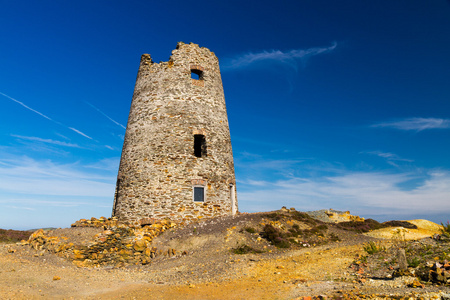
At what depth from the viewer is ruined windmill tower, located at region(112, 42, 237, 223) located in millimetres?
18188

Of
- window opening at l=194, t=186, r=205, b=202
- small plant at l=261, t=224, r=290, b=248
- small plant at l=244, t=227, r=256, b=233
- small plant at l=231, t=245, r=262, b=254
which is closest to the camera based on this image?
small plant at l=231, t=245, r=262, b=254

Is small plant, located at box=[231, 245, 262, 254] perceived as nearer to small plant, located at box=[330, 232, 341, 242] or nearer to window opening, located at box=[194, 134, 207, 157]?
small plant, located at box=[330, 232, 341, 242]

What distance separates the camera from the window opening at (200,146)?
1977cm

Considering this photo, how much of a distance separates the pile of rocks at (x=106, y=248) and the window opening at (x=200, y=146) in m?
6.57

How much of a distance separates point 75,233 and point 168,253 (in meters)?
5.52

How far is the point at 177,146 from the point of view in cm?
1900

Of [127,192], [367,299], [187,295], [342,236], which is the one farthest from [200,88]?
[367,299]

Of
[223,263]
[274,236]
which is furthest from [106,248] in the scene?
[274,236]

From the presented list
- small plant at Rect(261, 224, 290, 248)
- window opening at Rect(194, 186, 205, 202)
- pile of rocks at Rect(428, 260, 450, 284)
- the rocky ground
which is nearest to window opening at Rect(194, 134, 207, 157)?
window opening at Rect(194, 186, 205, 202)

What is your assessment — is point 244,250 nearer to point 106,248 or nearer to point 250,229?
point 250,229

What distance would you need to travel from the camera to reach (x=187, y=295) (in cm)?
866

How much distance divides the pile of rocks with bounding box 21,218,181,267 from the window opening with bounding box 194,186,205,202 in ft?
12.8

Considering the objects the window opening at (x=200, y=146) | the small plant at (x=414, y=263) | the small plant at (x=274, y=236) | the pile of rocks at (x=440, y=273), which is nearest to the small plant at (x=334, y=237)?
the small plant at (x=274, y=236)

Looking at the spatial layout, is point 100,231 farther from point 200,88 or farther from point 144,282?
point 200,88
